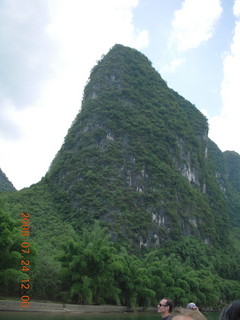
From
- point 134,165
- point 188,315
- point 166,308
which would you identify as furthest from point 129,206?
point 188,315

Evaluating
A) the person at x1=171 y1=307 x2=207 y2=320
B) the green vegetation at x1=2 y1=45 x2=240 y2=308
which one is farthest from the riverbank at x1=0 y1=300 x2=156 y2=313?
the person at x1=171 y1=307 x2=207 y2=320

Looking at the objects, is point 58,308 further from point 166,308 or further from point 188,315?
point 188,315

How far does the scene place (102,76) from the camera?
7525cm

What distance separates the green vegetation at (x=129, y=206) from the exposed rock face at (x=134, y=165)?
0.61 ft

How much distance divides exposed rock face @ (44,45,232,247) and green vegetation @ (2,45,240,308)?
0.61ft

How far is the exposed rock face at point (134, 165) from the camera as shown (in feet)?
173

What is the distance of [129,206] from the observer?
175 ft

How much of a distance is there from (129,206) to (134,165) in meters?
8.73

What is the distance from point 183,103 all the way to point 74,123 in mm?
37554

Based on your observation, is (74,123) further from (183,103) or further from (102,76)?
(183,103)

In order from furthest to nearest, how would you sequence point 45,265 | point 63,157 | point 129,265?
1. point 63,157
2. point 129,265
3. point 45,265

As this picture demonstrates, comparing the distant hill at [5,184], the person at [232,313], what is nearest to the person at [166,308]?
the person at [232,313]

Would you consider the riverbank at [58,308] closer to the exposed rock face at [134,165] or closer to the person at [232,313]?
the person at [232,313]

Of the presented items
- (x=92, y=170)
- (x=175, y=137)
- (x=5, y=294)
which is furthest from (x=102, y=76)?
(x=5, y=294)
